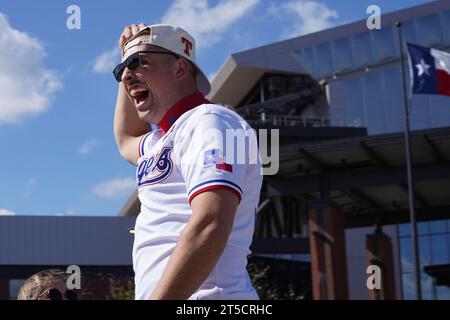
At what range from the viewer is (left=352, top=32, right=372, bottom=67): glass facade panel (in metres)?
60.6

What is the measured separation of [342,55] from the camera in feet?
200

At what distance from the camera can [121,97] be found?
3385mm

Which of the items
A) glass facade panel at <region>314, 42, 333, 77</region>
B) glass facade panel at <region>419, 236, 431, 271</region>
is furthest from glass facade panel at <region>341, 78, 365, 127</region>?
glass facade panel at <region>419, 236, 431, 271</region>

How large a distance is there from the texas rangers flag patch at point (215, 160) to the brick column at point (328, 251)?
103 ft

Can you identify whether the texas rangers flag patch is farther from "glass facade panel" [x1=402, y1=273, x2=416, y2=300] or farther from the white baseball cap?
"glass facade panel" [x1=402, y1=273, x2=416, y2=300]

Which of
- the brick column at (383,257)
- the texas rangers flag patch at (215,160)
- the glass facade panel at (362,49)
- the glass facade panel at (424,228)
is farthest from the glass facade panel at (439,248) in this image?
the texas rangers flag patch at (215,160)

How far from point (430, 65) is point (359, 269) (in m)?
31.2

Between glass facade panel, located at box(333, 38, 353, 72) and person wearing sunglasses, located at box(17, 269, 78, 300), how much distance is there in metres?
58.3

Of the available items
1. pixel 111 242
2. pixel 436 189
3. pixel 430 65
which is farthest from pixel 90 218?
pixel 430 65

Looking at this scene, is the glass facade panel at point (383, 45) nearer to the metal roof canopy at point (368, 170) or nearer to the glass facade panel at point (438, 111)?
the glass facade panel at point (438, 111)

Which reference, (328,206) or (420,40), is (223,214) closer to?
(328,206)

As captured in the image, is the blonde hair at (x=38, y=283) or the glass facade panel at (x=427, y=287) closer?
the blonde hair at (x=38, y=283)

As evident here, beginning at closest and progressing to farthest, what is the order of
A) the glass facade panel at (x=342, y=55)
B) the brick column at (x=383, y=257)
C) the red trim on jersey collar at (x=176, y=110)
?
the red trim on jersey collar at (x=176, y=110), the brick column at (x=383, y=257), the glass facade panel at (x=342, y=55)

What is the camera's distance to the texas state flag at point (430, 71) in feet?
92.3
